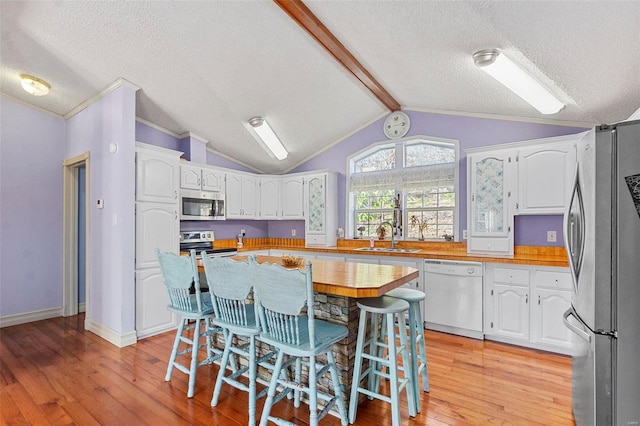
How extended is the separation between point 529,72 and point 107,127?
4.27m

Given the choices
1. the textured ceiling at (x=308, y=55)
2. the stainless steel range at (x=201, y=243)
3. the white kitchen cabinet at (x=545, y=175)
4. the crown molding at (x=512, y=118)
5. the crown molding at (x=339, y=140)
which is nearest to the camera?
the textured ceiling at (x=308, y=55)

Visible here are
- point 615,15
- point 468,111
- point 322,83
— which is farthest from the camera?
point 468,111

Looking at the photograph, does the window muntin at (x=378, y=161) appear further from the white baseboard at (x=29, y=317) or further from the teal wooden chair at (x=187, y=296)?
the white baseboard at (x=29, y=317)

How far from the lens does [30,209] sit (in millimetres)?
4129

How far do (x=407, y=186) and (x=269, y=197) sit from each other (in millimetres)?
2286

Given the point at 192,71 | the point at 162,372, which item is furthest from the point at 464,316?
the point at 192,71

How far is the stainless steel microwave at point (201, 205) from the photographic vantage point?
4.17 metres

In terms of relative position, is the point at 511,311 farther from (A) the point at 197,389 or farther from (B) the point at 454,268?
(A) the point at 197,389

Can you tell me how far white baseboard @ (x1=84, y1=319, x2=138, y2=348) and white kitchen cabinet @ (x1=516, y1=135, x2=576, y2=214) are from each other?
4.32 m

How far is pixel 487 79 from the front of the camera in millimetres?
3113

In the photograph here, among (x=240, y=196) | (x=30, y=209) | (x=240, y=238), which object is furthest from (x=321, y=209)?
(x=30, y=209)

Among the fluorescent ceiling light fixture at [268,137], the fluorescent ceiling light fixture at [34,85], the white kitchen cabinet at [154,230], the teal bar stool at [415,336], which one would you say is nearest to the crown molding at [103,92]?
the fluorescent ceiling light fixture at [34,85]

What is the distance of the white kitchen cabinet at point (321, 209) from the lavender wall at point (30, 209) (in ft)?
11.4

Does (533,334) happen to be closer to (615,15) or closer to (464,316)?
(464,316)
